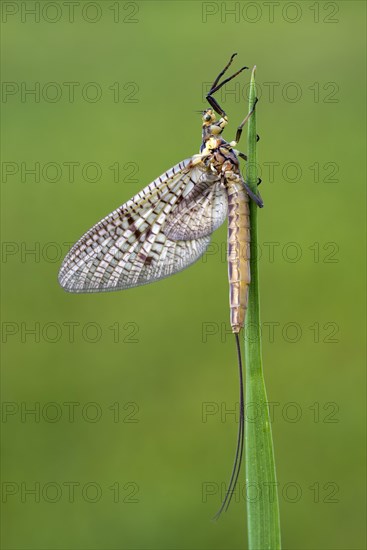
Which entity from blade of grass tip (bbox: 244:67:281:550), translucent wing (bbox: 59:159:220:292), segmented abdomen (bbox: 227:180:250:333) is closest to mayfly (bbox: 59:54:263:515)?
translucent wing (bbox: 59:159:220:292)

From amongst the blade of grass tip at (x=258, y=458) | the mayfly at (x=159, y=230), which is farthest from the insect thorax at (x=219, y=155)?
the blade of grass tip at (x=258, y=458)

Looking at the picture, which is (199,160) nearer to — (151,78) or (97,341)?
(97,341)

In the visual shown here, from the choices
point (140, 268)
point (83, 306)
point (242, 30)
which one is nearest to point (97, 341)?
point (83, 306)

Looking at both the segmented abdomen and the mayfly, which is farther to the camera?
the mayfly

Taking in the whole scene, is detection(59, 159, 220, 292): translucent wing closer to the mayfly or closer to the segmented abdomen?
the mayfly

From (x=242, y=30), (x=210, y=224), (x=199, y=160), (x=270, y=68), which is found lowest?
(x=210, y=224)

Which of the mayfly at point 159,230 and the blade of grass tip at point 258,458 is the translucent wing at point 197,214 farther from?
the blade of grass tip at point 258,458
